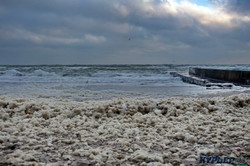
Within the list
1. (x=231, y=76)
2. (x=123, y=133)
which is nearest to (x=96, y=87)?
(x=231, y=76)

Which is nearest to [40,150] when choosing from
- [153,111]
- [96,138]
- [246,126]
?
[96,138]

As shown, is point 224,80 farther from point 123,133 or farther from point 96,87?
point 123,133

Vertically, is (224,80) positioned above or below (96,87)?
above

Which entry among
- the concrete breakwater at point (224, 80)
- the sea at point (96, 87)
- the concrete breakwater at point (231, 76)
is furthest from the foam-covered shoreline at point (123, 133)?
the concrete breakwater at point (231, 76)

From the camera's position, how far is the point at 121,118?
396 cm

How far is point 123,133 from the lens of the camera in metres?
3.12

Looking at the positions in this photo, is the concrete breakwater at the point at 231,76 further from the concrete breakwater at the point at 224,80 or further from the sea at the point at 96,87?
the sea at the point at 96,87

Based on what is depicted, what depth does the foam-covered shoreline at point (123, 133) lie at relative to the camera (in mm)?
2291

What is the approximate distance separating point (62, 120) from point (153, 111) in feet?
5.06

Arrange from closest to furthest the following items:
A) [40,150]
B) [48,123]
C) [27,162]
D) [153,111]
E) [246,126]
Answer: [27,162] → [40,150] → [246,126] → [48,123] → [153,111]

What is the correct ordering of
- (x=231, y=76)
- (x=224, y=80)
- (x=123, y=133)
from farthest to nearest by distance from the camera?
1. (x=224, y=80)
2. (x=231, y=76)
3. (x=123, y=133)

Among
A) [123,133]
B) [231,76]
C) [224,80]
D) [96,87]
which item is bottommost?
[96,87]

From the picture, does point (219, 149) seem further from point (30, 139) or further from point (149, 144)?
point (30, 139)

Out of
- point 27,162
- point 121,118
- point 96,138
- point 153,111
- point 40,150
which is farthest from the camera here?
point 153,111
